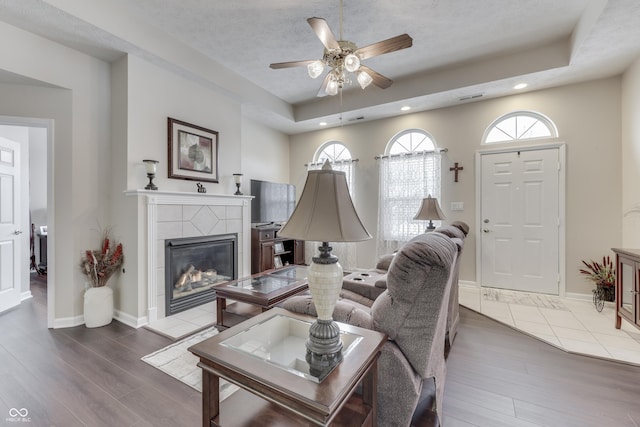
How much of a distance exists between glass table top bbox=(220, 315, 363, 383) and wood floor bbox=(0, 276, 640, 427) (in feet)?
2.48

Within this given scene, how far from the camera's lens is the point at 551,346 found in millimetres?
2377

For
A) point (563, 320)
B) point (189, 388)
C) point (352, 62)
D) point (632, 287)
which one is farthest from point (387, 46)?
point (563, 320)

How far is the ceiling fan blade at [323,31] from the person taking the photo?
6.47 ft

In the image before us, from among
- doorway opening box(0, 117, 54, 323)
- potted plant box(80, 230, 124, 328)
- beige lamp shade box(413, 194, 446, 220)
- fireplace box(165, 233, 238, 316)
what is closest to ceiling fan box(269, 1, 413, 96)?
beige lamp shade box(413, 194, 446, 220)

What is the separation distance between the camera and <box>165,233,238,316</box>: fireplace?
10.2ft

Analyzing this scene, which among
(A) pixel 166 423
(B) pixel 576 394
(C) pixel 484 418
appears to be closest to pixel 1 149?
(A) pixel 166 423

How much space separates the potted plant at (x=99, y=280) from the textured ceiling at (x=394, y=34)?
2.13 meters

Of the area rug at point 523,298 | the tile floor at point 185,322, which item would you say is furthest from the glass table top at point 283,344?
the area rug at point 523,298

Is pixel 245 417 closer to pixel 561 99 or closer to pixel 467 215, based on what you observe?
pixel 467 215

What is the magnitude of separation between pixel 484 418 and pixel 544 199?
11.0ft

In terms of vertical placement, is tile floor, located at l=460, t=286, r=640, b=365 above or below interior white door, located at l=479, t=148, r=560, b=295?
below

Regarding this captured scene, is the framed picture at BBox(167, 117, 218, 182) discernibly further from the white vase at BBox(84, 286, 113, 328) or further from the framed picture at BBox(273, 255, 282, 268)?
the framed picture at BBox(273, 255, 282, 268)

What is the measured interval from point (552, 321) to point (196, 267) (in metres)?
4.15

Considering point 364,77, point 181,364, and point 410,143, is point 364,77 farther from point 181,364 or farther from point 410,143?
point 181,364
